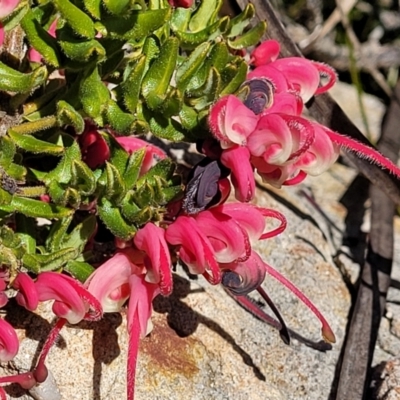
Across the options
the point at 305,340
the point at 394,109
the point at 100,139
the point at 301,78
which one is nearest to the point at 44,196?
the point at 100,139

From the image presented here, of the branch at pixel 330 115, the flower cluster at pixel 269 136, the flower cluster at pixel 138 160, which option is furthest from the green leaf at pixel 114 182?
the branch at pixel 330 115

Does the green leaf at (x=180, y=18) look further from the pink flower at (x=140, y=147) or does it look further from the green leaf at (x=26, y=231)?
the green leaf at (x=26, y=231)

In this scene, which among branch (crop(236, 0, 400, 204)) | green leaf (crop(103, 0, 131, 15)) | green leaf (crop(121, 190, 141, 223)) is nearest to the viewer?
green leaf (crop(103, 0, 131, 15))

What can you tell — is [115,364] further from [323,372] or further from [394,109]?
[394,109]

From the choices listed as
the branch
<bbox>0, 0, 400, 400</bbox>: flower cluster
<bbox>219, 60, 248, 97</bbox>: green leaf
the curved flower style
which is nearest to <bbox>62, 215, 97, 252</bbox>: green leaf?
<bbox>0, 0, 400, 400</bbox>: flower cluster

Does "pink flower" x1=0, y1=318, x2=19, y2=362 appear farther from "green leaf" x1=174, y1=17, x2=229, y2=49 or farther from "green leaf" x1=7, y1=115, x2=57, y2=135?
"green leaf" x1=174, y1=17, x2=229, y2=49

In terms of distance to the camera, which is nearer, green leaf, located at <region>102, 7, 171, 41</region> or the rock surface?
green leaf, located at <region>102, 7, 171, 41</region>
